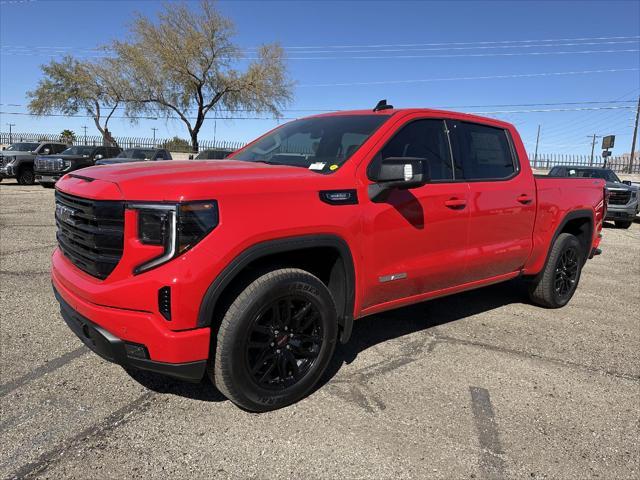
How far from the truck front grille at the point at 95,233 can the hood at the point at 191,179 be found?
0.33ft

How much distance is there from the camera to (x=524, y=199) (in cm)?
468

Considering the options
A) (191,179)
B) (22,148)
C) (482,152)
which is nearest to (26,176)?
(22,148)

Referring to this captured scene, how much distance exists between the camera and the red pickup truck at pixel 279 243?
262 centimetres

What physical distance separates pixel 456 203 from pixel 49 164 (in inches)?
704

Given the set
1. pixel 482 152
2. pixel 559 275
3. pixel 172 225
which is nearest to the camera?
pixel 172 225

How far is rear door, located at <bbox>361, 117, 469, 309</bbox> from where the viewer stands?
3.43 m

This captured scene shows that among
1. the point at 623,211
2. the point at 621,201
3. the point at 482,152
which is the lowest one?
the point at 623,211

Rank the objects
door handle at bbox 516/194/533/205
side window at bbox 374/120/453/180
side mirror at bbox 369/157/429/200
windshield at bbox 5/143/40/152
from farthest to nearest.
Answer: windshield at bbox 5/143/40/152, door handle at bbox 516/194/533/205, side window at bbox 374/120/453/180, side mirror at bbox 369/157/429/200

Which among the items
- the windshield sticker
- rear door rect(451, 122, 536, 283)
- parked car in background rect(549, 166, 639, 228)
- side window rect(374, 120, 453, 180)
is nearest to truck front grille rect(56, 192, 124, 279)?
the windshield sticker

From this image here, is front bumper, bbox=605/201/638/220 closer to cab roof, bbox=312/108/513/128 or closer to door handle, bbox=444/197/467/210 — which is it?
cab roof, bbox=312/108/513/128

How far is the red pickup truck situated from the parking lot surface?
344 millimetres

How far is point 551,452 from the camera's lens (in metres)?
2.82

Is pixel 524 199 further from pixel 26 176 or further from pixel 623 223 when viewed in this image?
pixel 26 176

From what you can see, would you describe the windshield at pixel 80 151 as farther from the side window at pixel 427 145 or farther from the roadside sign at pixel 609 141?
the roadside sign at pixel 609 141
